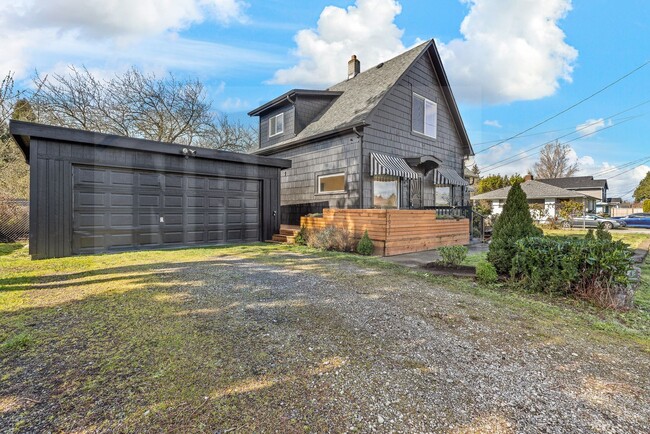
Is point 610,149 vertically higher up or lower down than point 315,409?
higher up

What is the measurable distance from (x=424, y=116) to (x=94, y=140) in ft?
38.6

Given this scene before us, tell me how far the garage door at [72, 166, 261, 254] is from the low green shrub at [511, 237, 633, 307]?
807 cm

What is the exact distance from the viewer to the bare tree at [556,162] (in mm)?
45656

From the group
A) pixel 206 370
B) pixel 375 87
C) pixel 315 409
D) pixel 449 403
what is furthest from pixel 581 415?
pixel 375 87

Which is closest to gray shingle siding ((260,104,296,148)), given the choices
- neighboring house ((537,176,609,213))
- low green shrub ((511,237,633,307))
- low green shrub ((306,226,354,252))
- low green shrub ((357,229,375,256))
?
low green shrub ((306,226,354,252))

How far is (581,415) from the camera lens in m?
1.97

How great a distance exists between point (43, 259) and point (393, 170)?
991cm

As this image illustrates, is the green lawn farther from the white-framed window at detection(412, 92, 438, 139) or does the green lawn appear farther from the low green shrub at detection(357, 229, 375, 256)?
the white-framed window at detection(412, 92, 438, 139)

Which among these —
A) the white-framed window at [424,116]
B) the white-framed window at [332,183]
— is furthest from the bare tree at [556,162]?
the white-framed window at [332,183]

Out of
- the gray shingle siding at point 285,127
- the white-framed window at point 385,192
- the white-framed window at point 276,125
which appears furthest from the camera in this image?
the white-framed window at point 276,125

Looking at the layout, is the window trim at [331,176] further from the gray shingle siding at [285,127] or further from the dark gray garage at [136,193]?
the gray shingle siding at [285,127]

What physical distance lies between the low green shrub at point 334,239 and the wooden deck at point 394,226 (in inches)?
9.0

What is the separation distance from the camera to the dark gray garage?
7133 millimetres

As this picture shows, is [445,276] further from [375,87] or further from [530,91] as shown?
[530,91]
